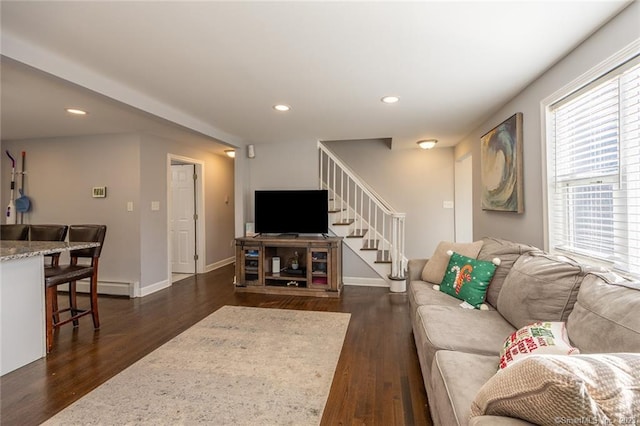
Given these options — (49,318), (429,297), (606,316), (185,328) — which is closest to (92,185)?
(49,318)

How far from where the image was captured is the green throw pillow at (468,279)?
7.51 ft

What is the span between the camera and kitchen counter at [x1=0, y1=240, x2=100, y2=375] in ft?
7.43

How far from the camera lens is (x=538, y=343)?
1297 millimetres

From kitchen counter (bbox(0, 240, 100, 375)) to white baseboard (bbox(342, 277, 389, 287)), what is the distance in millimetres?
3545

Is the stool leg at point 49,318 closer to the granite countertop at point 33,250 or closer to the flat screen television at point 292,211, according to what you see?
the granite countertop at point 33,250

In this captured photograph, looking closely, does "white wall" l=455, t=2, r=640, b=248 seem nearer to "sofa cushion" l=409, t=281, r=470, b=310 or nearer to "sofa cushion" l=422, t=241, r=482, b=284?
"sofa cushion" l=422, t=241, r=482, b=284

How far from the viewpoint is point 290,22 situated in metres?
1.69

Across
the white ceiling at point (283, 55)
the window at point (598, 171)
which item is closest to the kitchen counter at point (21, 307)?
the white ceiling at point (283, 55)

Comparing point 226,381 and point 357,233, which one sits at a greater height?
point 357,233

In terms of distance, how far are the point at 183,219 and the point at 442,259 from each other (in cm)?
456

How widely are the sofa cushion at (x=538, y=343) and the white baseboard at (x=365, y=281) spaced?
3.22 metres

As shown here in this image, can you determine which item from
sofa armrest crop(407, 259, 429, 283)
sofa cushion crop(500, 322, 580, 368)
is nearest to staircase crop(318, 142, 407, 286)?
sofa armrest crop(407, 259, 429, 283)

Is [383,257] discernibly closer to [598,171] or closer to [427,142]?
[427,142]

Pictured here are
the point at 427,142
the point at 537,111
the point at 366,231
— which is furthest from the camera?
the point at 366,231
